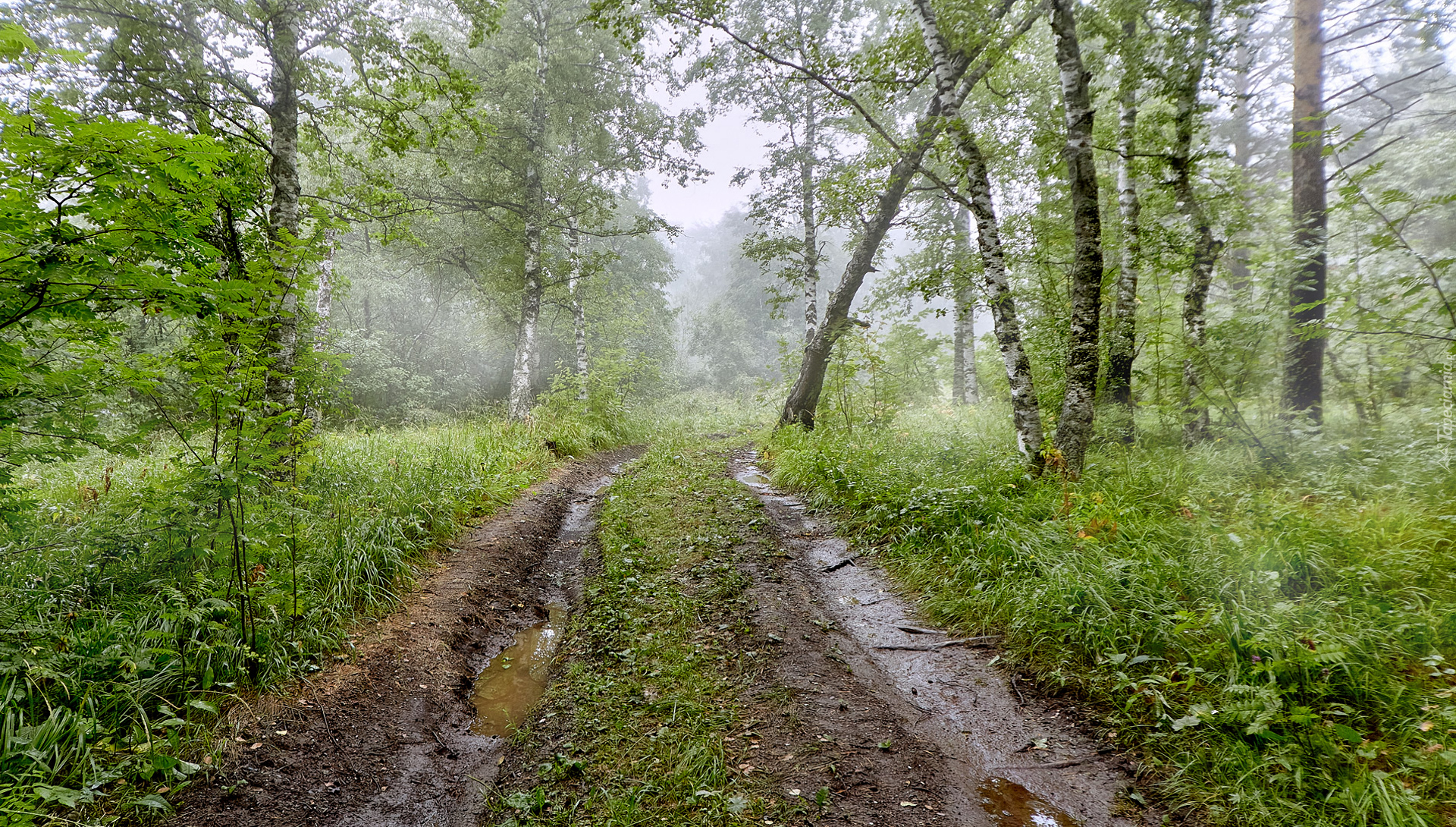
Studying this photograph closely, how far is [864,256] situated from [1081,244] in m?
5.72

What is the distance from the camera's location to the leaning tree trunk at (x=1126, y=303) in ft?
24.3

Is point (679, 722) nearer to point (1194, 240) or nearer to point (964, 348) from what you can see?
point (1194, 240)

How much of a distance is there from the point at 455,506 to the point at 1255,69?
2629cm

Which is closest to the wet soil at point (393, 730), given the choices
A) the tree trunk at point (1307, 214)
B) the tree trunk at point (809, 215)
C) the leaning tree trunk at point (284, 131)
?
the leaning tree trunk at point (284, 131)

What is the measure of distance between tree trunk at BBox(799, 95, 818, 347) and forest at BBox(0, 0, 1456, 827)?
9.98 ft

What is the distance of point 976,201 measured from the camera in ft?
22.2

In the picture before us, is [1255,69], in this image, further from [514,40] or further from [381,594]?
[381,594]

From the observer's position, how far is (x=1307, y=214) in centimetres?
675

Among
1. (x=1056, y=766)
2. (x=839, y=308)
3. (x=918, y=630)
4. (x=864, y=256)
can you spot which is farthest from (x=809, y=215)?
(x=1056, y=766)

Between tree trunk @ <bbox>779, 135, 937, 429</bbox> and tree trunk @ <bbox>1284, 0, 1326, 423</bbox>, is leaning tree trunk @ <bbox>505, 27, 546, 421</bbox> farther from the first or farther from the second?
tree trunk @ <bbox>1284, 0, 1326, 423</bbox>

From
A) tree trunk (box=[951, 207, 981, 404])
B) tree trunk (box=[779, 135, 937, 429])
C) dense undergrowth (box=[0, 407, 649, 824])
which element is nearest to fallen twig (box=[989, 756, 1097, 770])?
dense undergrowth (box=[0, 407, 649, 824])

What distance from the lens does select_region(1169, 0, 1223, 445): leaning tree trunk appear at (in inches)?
→ 255

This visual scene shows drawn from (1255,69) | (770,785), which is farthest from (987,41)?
(1255,69)

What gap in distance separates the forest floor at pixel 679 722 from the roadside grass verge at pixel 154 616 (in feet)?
0.89
